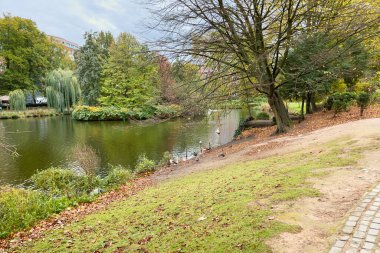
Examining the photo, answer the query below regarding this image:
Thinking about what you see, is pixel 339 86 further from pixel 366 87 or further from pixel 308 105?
pixel 308 105

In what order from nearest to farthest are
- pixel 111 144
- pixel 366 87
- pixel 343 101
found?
pixel 343 101
pixel 366 87
pixel 111 144

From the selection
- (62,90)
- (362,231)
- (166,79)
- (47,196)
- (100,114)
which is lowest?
(47,196)

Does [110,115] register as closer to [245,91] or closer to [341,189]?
[245,91]

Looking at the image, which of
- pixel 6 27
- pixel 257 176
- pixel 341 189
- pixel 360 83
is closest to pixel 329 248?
pixel 341 189

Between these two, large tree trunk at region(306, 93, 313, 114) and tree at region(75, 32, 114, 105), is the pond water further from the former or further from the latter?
tree at region(75, 32, 114, 105)

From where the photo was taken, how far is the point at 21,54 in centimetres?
4409

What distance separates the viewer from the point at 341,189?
179 inches

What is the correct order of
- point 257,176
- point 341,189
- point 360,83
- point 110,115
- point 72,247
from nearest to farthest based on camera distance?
point 341,189, point 72,247, point 257,176, point 360,83, point 110,115

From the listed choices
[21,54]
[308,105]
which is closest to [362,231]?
[308,105]

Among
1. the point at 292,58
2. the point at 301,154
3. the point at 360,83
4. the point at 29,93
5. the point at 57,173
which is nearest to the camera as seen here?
the point at 301,154

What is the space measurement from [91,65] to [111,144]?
76.4 feet

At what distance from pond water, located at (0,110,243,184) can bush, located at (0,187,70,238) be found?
494cm

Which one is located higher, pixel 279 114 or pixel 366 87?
pixel 366 87

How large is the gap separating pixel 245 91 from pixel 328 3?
17.1ft
